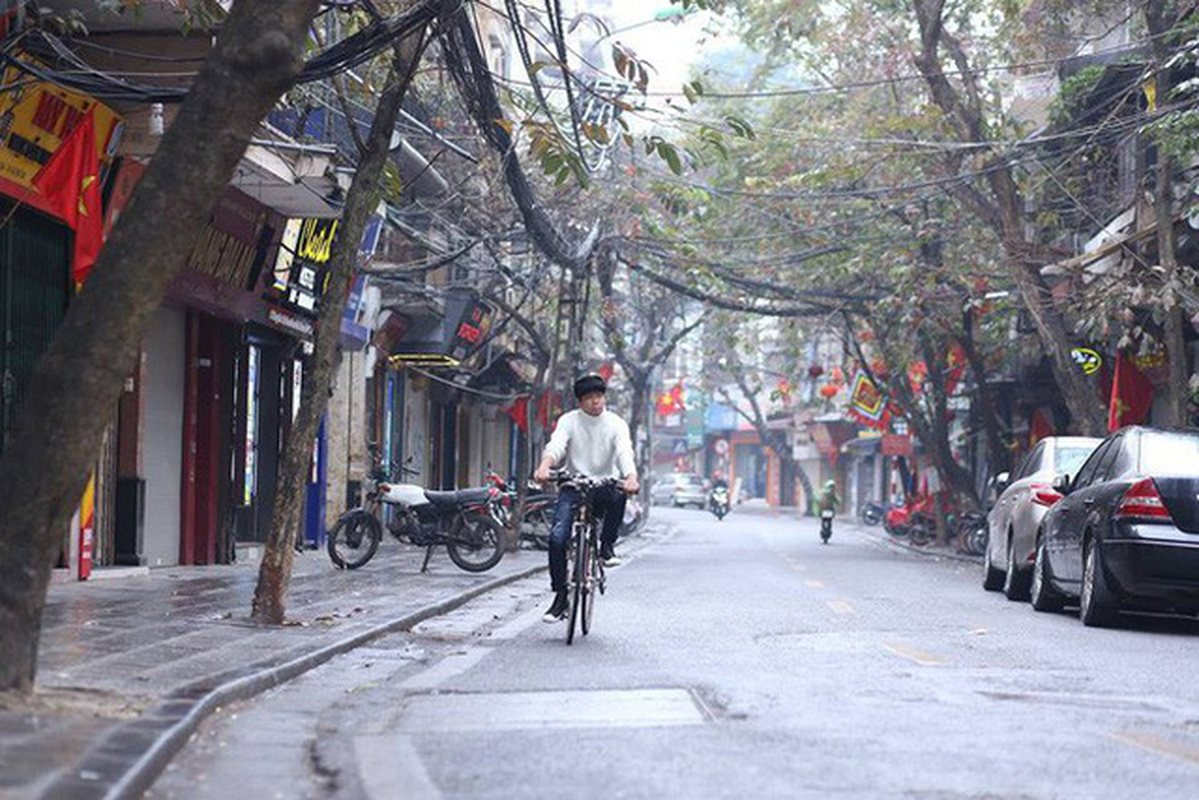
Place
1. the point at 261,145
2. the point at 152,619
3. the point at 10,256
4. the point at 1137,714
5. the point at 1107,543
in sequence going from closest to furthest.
A: 1. the point at 1137,714
2. the point at 152,619
3. the point at 1107,543
4. the point at 10,256
5. the point at 261,145

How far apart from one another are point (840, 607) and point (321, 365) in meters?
5.40

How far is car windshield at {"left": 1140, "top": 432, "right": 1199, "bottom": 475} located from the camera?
46.4 feet

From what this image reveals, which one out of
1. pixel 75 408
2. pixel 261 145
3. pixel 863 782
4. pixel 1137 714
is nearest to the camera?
pixel 863 782

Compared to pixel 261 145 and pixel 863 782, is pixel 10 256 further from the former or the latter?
pixel 863 782

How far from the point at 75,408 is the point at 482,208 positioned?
70.0 ft

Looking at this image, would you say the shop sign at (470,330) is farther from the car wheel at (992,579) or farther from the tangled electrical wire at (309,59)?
the tangled electrical wire at (309,59)

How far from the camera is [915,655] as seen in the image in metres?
11.0

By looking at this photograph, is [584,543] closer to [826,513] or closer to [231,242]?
[231,242]

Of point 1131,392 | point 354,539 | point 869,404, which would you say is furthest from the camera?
point 869,404

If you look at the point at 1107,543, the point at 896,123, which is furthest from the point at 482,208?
the point at 1107,543

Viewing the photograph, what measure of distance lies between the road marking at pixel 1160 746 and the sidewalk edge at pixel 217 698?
12.2 ft

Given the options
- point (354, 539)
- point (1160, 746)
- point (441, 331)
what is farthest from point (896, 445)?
point (1160, 746)

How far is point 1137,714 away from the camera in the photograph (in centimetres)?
832

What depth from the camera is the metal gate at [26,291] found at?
15.2m
